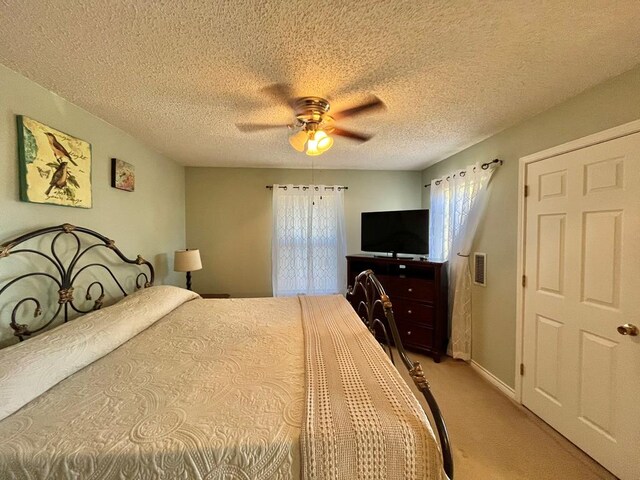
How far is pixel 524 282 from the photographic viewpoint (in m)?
2.23

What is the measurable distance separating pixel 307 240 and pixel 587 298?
2.93 metres

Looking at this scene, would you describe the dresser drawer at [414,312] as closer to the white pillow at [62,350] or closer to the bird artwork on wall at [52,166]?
the white pillow at [62,350]

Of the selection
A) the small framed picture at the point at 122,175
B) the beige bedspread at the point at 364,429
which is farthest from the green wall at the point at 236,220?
the beige bedspread at the point at 364,429

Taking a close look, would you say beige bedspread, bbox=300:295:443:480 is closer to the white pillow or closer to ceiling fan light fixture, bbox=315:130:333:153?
the white pillow

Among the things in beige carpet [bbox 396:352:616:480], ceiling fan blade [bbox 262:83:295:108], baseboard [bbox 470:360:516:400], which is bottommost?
beige carpet [bbox 396:352:616:480]

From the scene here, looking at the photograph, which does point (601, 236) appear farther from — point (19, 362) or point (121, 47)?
point (19, 362)

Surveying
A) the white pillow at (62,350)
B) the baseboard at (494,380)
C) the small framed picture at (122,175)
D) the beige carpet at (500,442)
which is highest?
the small framed picture at (122,175)

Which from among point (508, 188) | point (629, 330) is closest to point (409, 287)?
point (508, 188)

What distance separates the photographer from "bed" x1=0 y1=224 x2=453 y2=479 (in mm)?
813

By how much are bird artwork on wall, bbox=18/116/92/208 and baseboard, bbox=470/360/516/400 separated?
3.85 metres

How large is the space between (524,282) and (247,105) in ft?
8.64

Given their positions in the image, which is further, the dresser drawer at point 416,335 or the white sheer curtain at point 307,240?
the white sheer curtain at point 307,240

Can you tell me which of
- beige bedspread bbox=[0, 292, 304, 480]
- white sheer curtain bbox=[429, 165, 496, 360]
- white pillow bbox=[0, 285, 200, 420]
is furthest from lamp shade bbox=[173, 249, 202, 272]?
white sheer curtain bbox=[429, 165, 496, 360]

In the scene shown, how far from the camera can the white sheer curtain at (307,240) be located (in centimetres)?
386
